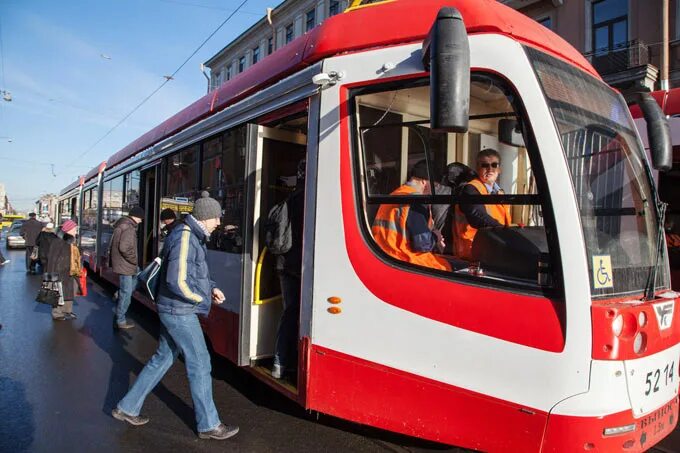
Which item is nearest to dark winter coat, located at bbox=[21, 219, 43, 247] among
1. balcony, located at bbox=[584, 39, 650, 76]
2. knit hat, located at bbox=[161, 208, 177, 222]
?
knit hat, located at bbox=[161, 208, 177, 222]

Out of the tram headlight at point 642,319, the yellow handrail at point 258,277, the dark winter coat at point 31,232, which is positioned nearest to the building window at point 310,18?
the dark winter coat at point 31,232

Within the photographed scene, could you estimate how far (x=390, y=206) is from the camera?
9.94 ft

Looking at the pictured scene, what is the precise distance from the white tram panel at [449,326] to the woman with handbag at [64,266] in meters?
5.80

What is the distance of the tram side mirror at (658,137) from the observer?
10.8ft

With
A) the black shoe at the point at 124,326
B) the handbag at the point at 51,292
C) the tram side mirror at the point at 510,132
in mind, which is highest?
the tram side mirror at the point at 510,132

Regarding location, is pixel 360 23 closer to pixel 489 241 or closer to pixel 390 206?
pixel 390 206

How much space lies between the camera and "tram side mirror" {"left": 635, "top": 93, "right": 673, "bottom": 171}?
130 inches

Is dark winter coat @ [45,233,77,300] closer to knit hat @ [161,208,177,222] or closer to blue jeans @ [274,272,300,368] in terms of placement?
knit hat @ [161,208,177,222]

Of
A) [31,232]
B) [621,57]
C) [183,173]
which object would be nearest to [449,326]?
[183,173]

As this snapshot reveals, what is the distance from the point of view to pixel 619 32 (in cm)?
1670

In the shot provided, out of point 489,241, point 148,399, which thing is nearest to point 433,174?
point 489,241

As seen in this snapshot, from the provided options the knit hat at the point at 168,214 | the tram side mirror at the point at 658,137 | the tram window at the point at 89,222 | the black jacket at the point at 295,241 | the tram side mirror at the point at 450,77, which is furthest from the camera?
the tram window at the point at 89,222

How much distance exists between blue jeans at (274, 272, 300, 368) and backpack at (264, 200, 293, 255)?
270 millimetres

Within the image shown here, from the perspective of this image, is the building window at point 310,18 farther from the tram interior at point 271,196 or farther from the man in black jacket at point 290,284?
the man in black jacket at point 290,284
